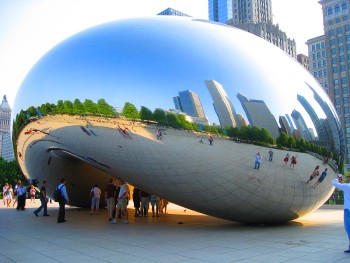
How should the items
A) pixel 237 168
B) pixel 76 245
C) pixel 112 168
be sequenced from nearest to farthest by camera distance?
pixel 76 245
pixel 237 168
pixel 112 168

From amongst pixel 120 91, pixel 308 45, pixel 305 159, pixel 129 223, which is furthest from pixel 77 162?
pixel 308 45

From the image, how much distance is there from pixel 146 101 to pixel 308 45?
122 meters

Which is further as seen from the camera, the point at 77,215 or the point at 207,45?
the point at 77,215

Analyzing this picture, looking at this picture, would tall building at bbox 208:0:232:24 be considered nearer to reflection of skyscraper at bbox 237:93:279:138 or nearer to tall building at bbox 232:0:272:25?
tall building at bbox 232:0:272:25

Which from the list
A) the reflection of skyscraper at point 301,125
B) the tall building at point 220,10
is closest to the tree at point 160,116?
the reflection of skyscraper at point 301,125

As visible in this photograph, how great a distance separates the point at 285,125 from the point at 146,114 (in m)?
2.77

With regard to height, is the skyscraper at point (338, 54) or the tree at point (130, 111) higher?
the skyscraper at point (338, 54)

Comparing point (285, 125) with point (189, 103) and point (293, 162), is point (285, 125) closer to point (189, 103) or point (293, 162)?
point (293, 162)

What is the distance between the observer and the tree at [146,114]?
23.8 ft

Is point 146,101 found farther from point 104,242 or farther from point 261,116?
point 104,242

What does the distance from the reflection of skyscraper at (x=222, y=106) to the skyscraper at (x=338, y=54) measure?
104648mm

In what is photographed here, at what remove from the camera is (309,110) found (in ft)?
26.0

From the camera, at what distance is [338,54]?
10625 centimetres

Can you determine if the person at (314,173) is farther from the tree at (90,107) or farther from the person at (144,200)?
the person at (144,200)
